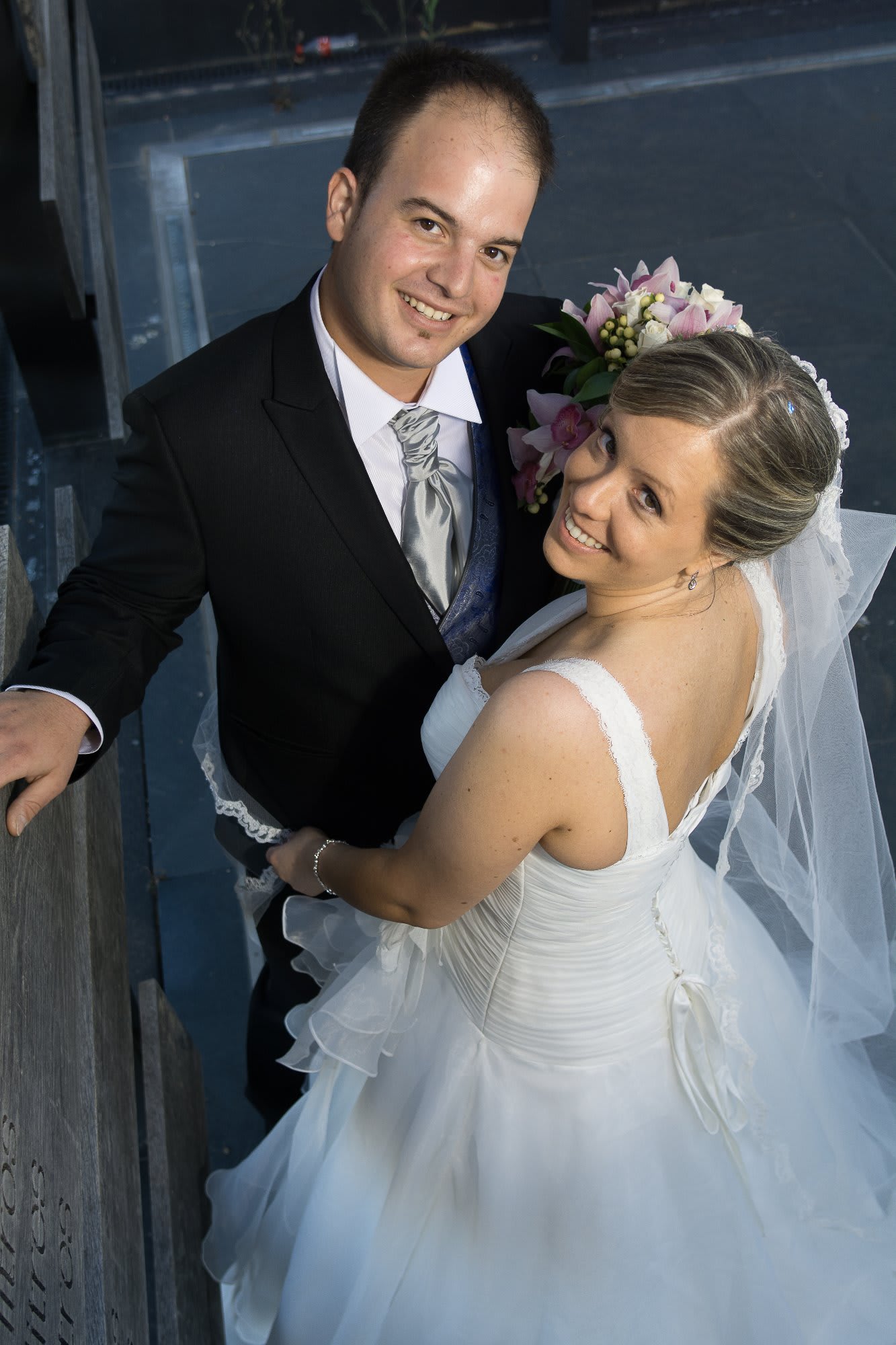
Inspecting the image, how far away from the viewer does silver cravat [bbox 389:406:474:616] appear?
6.84 feet

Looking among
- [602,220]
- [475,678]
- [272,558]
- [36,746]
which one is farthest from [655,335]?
[602,220]

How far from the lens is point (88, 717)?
1738 mm

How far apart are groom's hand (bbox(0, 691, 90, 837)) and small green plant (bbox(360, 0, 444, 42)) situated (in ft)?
23.5

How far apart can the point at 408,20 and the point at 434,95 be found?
22.0 ft

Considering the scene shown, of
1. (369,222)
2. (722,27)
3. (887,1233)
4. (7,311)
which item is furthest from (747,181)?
(887,1233)

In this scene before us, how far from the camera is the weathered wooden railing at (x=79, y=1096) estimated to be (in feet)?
4.22

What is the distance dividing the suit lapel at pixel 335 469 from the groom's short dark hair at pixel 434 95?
1.09 feet

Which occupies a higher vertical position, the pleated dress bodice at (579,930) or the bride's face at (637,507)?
the bride's face at (637,507)

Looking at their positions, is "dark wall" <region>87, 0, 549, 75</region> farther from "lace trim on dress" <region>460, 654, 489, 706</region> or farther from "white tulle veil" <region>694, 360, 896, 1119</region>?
"lace trim on dress" <region>460, 654, 489, 706</region>

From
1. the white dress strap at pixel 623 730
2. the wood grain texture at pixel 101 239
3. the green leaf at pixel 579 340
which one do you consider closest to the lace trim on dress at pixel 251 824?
the white dress strap at pixel 623 730

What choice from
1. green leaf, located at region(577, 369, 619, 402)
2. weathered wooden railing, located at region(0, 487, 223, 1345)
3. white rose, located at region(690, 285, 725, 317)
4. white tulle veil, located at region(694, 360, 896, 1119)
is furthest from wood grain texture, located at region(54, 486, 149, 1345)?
white rose, located at region(690, 285, 725, 317)

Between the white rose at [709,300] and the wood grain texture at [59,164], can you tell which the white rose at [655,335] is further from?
the wood grain texture at [59,164]

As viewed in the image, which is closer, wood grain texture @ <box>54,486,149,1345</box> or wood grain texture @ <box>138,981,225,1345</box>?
wood grain texture @ <box>54,486,149,1345</box>

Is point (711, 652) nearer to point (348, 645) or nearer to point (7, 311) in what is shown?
point (348, 645)
